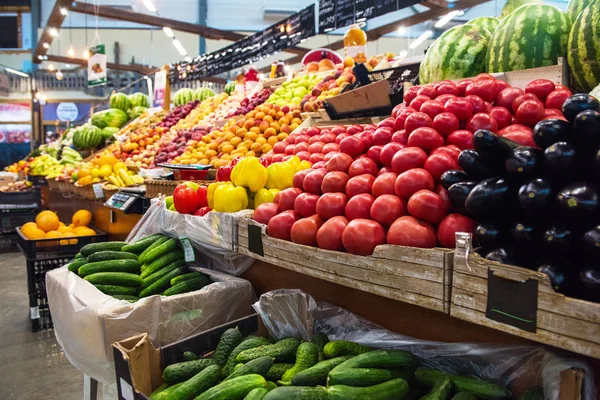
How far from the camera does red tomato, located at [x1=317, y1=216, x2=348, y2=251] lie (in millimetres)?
1388

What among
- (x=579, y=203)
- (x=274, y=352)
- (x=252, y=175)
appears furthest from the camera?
(x=252, y=175)

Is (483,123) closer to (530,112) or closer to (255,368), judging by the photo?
(530,112)

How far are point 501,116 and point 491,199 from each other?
1.68 feet

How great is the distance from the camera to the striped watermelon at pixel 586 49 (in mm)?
1641

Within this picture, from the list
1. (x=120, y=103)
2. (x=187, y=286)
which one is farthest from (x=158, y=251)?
(x=120, y=103)

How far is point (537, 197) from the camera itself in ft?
3.05

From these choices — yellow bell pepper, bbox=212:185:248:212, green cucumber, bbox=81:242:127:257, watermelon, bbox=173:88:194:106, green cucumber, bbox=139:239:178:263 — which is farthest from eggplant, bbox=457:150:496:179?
watermelon, bbox=173:88:194:106

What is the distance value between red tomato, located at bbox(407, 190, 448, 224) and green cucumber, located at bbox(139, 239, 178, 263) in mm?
1543

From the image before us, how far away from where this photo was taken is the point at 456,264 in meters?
1.04

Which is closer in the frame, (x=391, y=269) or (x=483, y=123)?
(x=391, y=269)

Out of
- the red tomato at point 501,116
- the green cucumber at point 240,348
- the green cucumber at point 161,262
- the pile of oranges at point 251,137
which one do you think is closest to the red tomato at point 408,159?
the red tomato at point 501,116

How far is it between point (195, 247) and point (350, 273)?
4.60 feet

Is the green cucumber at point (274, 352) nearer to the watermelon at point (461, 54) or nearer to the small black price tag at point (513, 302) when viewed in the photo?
the small black price tag at point (513, 302)

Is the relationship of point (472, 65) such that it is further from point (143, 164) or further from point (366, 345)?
point (143, 164)
